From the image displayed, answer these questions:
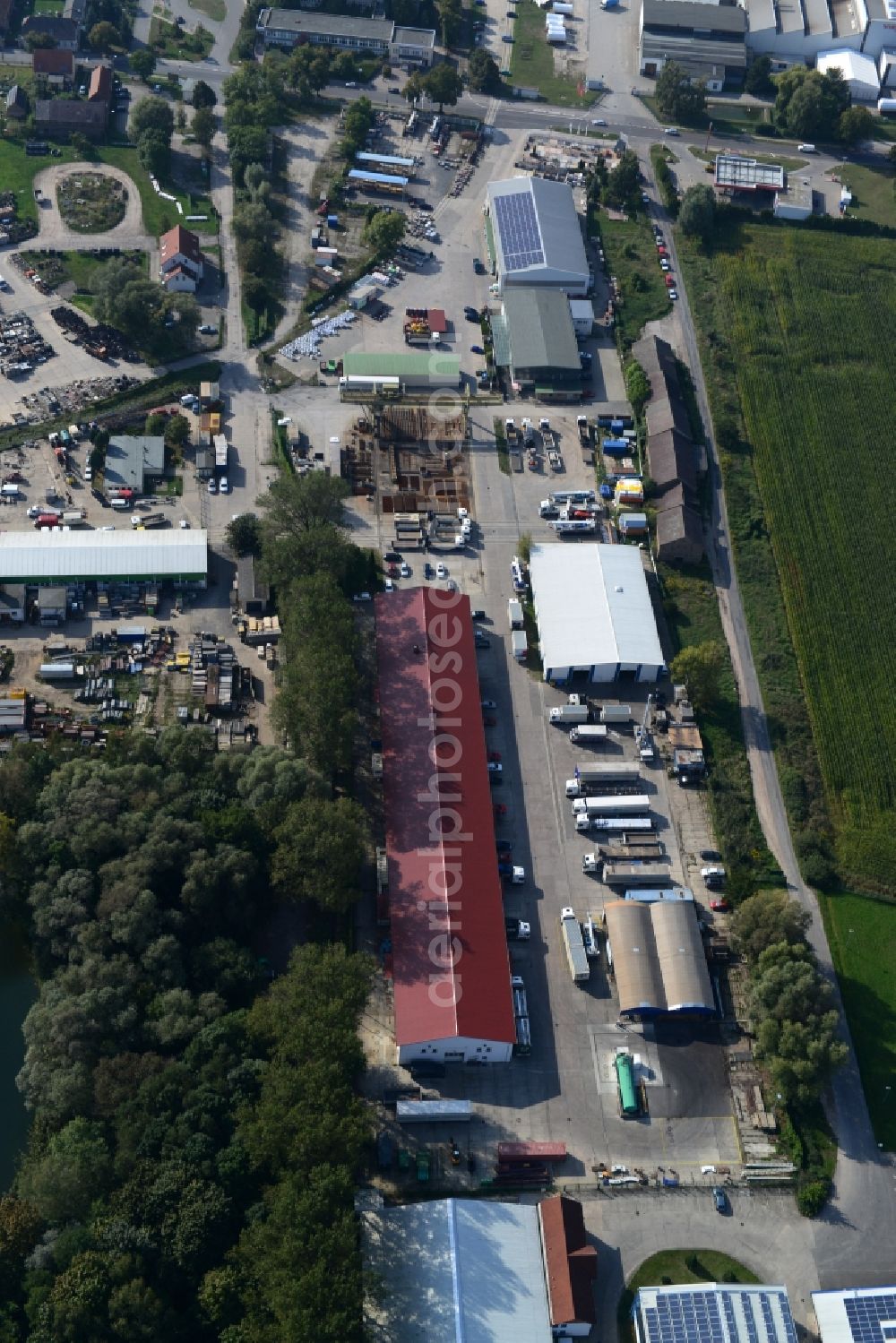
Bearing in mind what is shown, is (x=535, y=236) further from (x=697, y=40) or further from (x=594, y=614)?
(x=697, y=40)

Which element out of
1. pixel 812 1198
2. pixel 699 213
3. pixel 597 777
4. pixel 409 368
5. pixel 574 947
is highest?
pixel 699 213

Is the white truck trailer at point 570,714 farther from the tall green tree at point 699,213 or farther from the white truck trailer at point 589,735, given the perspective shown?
the tall green tree at point 699,213

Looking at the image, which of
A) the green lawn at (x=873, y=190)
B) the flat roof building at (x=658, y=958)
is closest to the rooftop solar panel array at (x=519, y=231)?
the green lawn at (x=873, y=190)

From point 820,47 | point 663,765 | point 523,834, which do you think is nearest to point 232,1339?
point 523,834

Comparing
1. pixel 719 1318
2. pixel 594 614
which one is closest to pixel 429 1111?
pixel 719 1318

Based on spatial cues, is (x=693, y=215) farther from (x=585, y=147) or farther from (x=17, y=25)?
(x=17, y=25)

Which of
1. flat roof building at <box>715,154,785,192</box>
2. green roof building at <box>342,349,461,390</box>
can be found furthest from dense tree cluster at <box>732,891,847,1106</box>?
flat roof building at <box>715,154,785,192</box>

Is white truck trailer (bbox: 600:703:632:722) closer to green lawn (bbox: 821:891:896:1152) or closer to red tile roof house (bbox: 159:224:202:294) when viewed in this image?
green lawn (bbox: 821:891:896:1152)
